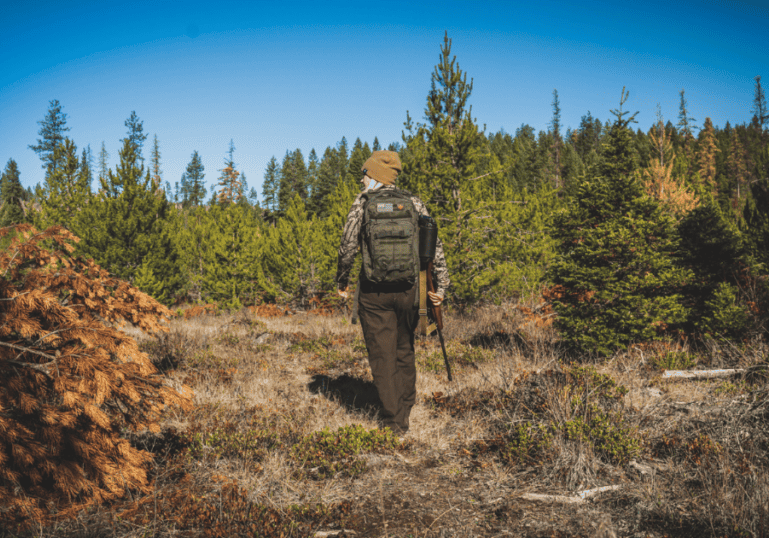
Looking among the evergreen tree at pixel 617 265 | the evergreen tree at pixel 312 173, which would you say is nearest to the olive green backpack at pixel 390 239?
the evergreen tree at pixel 617 265

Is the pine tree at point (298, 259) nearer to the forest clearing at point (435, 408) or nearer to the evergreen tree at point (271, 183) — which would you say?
the forest clearing at point (435, 408)

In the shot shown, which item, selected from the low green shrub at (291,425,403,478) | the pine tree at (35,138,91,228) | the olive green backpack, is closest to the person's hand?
the olive green backpack

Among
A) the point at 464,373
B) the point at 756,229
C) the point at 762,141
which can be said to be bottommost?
the point at 464,373

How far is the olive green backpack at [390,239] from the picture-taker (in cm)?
319

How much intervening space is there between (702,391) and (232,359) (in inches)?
220

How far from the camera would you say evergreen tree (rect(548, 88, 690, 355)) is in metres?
4.97

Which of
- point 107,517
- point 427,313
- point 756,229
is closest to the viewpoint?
point 107,517

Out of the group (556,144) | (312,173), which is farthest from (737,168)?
(312,173)

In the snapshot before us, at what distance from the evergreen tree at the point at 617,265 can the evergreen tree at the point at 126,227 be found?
12332mm

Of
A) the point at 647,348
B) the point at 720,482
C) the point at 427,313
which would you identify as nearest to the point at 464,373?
the point at 427,313

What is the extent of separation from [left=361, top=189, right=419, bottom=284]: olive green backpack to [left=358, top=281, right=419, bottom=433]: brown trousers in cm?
19

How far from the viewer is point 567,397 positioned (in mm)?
3176

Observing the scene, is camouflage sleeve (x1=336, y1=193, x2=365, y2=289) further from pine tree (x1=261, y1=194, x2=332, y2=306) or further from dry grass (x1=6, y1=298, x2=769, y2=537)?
pine tree (x1=261, y1=194, x2=332, y2=306)

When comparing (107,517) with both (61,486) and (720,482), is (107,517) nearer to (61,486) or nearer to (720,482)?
(61,486)
